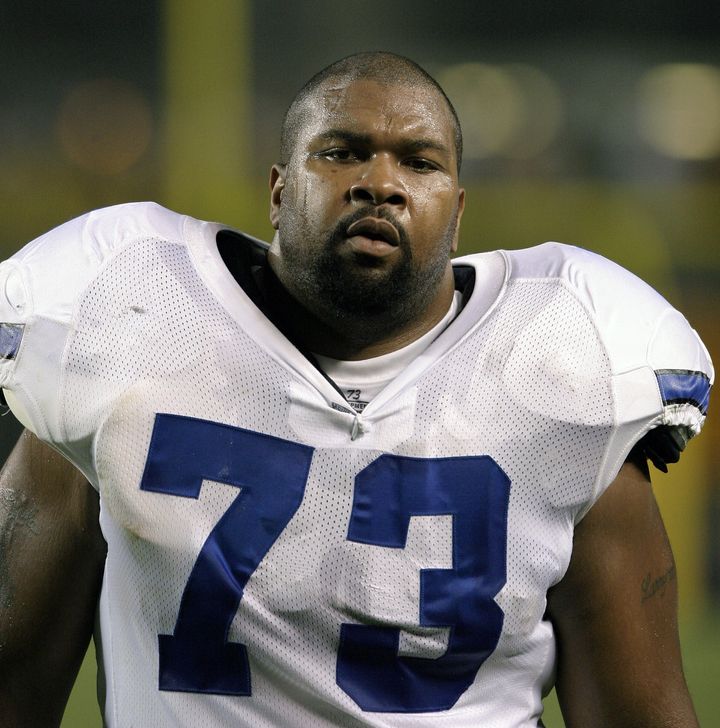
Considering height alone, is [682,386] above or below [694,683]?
above

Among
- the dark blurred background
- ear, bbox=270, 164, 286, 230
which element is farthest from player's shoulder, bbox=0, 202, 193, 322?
the dark blurred background

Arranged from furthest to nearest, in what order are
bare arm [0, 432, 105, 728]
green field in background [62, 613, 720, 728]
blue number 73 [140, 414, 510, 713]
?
green field in background [62, 613, 720, 728], bare arm [0, 432, 105, 728], blue number 73 [140, 414, 510, 713]

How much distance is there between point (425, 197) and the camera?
1.28 m

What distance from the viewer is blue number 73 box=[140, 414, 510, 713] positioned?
3.92 ft

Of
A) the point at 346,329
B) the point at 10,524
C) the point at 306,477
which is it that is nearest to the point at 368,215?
the point at 346,329

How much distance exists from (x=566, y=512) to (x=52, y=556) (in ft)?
1.53

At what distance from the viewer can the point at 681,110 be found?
373cm

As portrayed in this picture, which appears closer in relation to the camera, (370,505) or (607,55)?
(370,505)

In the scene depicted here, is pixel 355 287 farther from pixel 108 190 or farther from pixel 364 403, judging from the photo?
pixel 108 190

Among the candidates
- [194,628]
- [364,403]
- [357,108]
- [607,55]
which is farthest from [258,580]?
[607,55]

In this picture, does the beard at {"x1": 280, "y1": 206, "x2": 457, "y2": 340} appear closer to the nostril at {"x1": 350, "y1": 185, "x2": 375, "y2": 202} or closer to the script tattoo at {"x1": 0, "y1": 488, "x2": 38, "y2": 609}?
the nostril at {"x1": 350, "y1": 185, "x2": 375, "y2": 202}

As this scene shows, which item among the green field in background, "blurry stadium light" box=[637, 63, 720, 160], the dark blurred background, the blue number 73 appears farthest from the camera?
"blurry stadium light" box=[637, 63, 720, 160]

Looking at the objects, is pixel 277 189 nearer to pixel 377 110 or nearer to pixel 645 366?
pixel 377 110

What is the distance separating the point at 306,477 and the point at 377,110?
1.11ft
